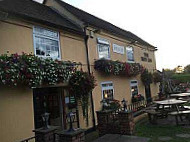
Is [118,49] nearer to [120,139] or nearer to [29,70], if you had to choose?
[120,139]

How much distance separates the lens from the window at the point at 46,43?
7.79 metres

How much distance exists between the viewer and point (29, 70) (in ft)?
20.2

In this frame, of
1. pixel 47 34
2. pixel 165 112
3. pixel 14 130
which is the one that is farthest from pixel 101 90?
pixel 14 130


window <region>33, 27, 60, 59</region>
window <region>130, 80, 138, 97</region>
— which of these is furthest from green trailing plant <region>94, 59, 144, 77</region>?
window <region>33, 27, 60, 59</region>

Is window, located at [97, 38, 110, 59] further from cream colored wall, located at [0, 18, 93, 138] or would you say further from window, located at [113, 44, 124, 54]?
cream colored wall, located at [0, 18, 93, 138]

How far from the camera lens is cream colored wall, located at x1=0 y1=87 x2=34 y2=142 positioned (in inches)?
237

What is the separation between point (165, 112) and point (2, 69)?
8.24 metres

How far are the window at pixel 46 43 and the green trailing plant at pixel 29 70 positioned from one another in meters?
0.95

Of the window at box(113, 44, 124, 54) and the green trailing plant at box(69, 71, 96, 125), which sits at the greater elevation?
the window at box(113, 44, 124, 54)

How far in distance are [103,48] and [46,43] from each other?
14.7 ft

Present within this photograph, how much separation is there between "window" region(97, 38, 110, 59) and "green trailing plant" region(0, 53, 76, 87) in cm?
394

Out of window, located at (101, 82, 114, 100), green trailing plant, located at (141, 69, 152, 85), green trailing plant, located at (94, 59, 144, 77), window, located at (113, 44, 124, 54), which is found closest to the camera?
green trailing plant, located at (94, 59, 144, 77)

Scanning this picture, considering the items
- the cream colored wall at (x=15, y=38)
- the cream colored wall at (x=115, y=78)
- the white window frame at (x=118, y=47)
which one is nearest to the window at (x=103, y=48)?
the cream colored wall at (x=115, y=78)

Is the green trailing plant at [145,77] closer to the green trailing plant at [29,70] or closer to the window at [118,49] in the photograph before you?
the window at [118,49]
